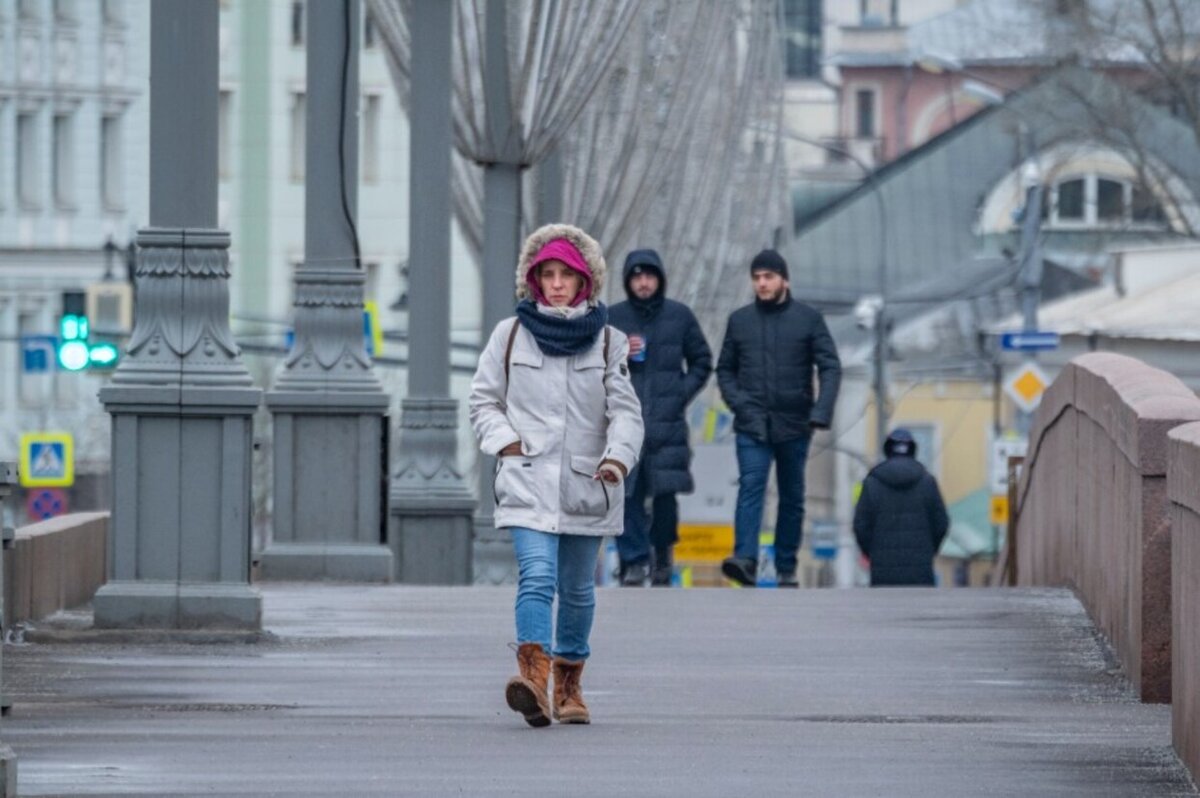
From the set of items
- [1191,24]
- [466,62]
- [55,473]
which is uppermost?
[1191,24]

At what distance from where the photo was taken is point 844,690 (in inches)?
482

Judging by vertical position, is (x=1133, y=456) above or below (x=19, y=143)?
below

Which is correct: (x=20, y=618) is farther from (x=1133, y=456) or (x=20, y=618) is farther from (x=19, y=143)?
(x=19, y=143)

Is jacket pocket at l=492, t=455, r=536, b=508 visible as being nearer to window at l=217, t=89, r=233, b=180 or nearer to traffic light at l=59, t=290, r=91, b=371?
traffic light at l=59, t=290, r=91, b=371

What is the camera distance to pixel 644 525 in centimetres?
1894

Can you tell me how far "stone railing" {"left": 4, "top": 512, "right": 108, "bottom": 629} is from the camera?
13.7 m

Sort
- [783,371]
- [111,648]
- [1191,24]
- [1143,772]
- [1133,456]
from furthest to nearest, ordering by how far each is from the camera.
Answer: [1191,24] → [783,371] → [111,648] → [1133,456] → [1143,772]

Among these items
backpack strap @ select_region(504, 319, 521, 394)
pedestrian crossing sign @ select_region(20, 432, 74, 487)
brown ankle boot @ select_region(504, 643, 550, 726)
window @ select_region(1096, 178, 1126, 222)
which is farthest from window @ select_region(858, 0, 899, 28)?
brown ankle boot @ select_region(504, 643, 550, 726)

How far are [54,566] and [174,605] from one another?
43.3 inches

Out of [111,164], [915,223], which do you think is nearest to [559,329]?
[111,164]

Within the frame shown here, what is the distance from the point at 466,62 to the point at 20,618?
442 inches

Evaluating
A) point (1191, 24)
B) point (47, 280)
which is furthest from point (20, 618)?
point (47, 280)

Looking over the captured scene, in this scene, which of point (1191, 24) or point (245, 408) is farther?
point (1191, 24)

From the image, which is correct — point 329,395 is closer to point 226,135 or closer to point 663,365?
point 663,365
